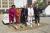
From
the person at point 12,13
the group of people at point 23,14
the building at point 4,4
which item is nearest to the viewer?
the group of people at point 23,14

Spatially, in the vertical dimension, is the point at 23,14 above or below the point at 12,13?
below

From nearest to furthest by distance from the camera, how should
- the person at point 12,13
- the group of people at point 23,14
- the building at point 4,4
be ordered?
the group of people at point 23,14 → the person at point 12,13 → the building at point 4,4

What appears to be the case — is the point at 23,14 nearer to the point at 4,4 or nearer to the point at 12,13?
the point at 12,13

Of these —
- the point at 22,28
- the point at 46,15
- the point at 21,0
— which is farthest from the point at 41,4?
the point at 22,28

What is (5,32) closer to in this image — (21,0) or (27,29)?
(27,29)

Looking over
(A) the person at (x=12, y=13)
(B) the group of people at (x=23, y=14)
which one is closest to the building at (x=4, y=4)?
(B) the group of people at (x=23, y=14)

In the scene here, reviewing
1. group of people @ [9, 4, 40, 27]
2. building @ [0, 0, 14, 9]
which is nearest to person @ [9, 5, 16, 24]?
group of people @ [9, 4, 40, 27]

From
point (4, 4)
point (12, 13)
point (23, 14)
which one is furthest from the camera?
point (4, 4)

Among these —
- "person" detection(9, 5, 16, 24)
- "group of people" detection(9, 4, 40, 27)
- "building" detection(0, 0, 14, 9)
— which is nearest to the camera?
"group of people" detection(9, 4, 40, 27)

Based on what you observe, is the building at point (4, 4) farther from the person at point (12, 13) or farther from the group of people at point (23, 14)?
the person at point (12, 13)

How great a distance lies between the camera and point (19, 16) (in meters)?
16.6

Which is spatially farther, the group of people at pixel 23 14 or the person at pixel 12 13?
the person at pixel 12 13

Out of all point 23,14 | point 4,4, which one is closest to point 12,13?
point 23,14

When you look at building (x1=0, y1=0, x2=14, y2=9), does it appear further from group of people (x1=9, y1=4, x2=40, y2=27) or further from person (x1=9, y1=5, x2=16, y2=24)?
person (x1=9, y1=5, x2=16, y2=24)
